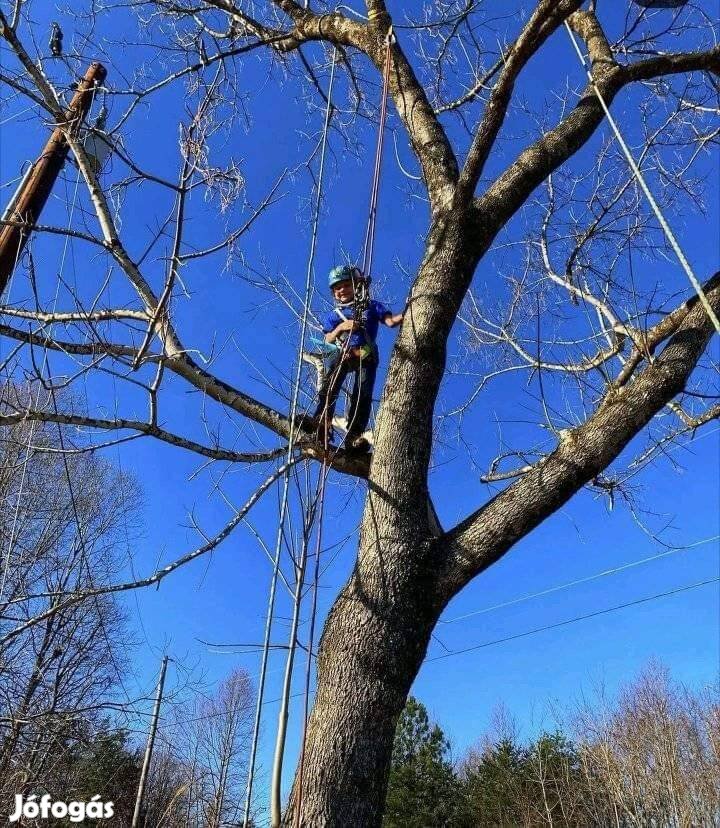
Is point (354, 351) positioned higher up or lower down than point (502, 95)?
lower down

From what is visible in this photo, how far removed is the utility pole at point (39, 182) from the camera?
2.08 meters

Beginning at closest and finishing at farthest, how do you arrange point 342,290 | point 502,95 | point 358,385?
1. point 502,95
2. point 358,385
3. point 342,290

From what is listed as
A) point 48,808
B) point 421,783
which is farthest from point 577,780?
point 48,808

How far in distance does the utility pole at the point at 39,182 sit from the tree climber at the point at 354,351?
1.04 m

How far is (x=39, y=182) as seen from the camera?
3.78 metres

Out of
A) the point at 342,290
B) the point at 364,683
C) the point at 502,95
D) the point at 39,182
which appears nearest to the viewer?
the point at 364,683

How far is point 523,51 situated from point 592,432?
1283 millimetres

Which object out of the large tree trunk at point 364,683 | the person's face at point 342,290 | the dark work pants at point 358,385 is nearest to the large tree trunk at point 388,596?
the large tree trunk at point 364,683

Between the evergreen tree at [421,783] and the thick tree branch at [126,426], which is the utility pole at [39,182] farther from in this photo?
the evergreen tree at [421,783]

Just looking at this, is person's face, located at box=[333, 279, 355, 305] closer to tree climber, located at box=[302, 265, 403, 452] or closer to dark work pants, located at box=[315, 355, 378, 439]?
tree climber, located at box=[302, 265, 403, 452]

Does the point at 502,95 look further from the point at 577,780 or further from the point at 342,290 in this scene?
the point at 577,780

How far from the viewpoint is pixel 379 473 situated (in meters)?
1.91

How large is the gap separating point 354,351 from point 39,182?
2431 millimetres

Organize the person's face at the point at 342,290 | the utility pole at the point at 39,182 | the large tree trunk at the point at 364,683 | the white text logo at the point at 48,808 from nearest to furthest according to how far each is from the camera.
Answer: the large tree trunk at the point at 364,683 < the utility pole at the point at 39,182 < the person's face at the point at 342,290 < the white text logo at the point at 48,808
